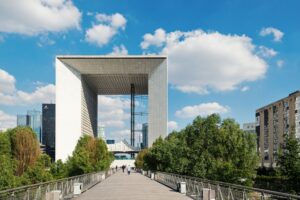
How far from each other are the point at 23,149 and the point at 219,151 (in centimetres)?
3785

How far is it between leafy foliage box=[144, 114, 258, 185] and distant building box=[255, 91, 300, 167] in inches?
2222

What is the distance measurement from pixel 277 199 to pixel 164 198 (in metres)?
10.9

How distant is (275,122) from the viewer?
10831 centimetres

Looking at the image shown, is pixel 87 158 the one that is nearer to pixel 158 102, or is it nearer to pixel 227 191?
pixel 227 191

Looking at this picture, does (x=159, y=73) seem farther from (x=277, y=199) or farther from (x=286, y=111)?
(x=277, y=199)

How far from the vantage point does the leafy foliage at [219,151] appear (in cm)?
3400

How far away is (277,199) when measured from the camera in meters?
13.0

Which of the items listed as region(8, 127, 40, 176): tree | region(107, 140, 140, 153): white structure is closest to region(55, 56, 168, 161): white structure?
region(8, 127, 40, 176): tree

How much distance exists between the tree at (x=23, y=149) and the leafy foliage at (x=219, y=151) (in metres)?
32.1

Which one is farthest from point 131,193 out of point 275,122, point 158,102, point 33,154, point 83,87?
point 275,122

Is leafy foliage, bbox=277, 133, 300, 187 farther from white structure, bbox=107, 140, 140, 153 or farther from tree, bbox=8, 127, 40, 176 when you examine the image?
white structure, bbox=107, 140, 140, 153

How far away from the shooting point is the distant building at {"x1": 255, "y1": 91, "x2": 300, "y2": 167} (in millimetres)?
96188

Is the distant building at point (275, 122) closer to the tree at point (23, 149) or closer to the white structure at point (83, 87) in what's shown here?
the white structure at point (83, 87)

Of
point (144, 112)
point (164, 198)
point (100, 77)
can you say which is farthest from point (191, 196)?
point (144, 112)
